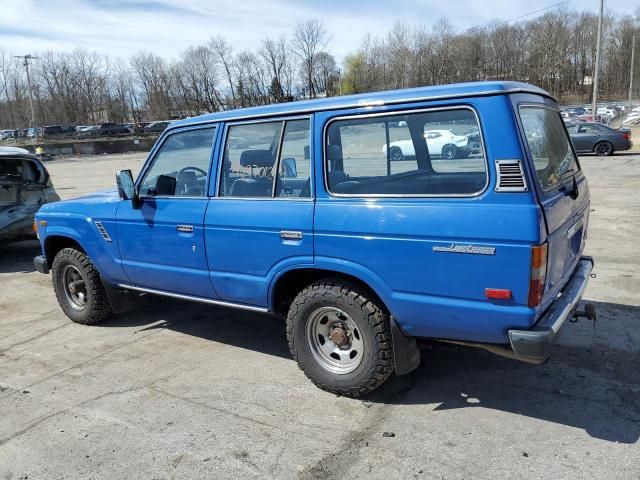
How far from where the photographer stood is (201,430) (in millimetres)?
3371

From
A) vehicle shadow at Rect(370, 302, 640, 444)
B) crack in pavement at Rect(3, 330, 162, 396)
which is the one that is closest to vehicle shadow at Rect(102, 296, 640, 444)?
vehicle shadow at Rect(370, 302, 640, 444)

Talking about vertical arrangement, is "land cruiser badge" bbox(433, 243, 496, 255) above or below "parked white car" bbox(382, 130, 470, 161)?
below

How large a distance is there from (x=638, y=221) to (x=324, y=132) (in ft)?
25.8

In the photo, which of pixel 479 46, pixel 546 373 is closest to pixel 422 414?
pixel 546 373

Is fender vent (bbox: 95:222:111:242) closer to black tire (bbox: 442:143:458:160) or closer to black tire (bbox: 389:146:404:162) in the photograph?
black tire (bbox: 389:146:404:162)

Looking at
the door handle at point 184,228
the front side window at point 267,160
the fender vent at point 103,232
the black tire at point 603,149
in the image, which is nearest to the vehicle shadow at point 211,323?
the fender vent at point 103,232

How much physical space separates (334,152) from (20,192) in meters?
6.92

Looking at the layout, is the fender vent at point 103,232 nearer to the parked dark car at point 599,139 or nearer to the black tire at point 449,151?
the black tire at point 449,151

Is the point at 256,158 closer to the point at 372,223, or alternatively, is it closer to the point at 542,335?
the point at 372,223

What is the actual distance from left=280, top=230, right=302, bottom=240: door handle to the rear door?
1.50m

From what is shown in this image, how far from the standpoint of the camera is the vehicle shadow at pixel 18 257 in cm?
824

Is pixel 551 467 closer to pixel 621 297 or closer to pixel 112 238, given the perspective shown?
pixel 621 297

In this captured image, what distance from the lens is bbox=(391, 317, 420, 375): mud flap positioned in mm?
3326

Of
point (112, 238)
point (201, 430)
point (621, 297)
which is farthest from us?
point (621, 297)
